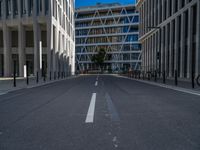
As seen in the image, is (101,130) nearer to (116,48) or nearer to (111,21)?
(116,48)

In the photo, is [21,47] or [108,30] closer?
[21,47]

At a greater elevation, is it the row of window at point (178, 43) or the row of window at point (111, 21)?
the row of window at point (111, 21)

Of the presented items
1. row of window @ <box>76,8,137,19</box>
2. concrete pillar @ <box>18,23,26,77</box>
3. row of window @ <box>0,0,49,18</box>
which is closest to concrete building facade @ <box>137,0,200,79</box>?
row of window @ <box>0,0,49,18</box>

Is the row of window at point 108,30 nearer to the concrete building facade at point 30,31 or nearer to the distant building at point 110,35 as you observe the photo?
the distant building at point 110,35

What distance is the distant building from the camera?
76.8 metres

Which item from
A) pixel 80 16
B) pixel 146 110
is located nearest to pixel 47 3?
pixel 146 110

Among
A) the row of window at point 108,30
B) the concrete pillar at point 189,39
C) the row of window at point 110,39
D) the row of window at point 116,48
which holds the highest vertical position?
the row of window at point 108,30

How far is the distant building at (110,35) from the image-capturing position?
76812mm

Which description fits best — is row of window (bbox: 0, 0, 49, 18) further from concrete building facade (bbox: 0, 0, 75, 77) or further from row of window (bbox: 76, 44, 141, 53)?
row of window (bbox: 76, 44, 141, 53)

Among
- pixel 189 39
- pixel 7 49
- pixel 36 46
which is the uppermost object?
pixel 36 46

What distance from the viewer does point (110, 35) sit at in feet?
262

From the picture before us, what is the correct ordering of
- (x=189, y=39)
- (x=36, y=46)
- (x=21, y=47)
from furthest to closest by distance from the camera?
(x=21, y=47) → (x=36, y=46) → (x=189, y=39)

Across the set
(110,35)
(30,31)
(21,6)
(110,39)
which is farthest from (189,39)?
(110,39)

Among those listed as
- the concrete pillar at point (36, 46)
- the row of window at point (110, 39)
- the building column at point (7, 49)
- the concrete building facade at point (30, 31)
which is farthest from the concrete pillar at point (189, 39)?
the row of window at point (110, 39)
